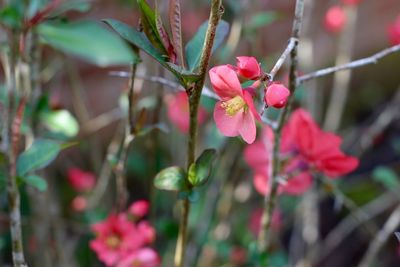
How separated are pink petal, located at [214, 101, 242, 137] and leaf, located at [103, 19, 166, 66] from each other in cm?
10

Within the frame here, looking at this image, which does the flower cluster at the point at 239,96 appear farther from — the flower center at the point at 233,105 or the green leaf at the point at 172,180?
the green leaf at the point at 172,180

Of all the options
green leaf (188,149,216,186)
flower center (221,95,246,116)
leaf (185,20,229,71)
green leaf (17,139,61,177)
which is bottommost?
green leaf (17,139,61,177)

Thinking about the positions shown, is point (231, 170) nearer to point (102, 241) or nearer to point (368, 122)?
point (102, 241)

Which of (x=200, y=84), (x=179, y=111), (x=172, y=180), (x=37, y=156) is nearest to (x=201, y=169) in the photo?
(x=172, y=180)

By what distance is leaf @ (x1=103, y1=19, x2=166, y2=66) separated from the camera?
75 centimetres

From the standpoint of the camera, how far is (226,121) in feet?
2.52

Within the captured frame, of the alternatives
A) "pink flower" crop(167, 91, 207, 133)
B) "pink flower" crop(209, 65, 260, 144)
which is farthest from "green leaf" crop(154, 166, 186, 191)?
Answer: "pink flower" crop(167, 91, 207, 133)

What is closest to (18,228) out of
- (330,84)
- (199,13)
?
(199,13)

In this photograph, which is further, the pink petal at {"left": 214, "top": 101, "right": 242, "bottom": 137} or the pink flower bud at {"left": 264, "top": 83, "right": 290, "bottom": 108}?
the pink petal at {"left": 214, "top": 101, "right": 242, "bottom": 137}

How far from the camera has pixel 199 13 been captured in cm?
210

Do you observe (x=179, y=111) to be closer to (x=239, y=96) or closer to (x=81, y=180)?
(x=81, y=180)

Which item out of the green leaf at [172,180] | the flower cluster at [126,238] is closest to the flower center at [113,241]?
the flower cluster at [126,238]

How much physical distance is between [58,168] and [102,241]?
117cm

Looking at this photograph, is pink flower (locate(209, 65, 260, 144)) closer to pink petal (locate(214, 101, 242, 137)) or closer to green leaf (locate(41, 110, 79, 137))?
pink petal (locate(214, 101, 242, 137))
